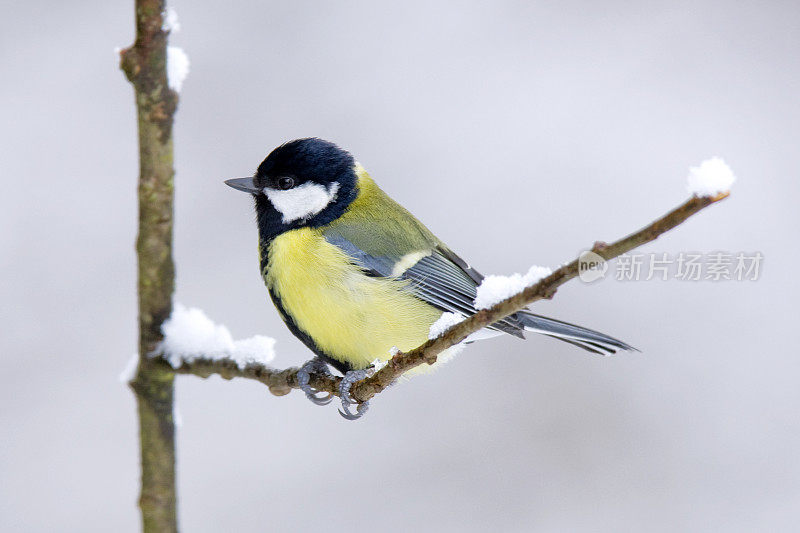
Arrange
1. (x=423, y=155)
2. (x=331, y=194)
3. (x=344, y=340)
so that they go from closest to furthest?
(x=344, y=340) < (x=331, y=194) < (x=423, y=155)

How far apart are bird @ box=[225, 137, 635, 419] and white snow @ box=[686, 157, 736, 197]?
3.77ft

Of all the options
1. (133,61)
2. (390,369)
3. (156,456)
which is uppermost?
(133,61)

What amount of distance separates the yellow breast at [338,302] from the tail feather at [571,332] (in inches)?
11.3

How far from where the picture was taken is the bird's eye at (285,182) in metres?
2.14

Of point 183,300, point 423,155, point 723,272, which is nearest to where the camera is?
point 723,272

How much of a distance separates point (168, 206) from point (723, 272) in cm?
128

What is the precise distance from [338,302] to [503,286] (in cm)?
97

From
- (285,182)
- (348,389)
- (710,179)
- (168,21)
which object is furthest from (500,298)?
(285,182)

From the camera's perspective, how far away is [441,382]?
3.54 metres

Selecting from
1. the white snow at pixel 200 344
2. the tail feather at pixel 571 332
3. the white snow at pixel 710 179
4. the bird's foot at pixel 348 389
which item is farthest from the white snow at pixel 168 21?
the tail feather at pixel 571 332

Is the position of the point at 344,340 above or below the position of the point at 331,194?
below

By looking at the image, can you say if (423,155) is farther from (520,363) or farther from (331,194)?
(331,194)

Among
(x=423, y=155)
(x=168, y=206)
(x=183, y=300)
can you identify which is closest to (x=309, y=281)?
(x=168, y=206)

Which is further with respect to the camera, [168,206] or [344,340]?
[344,340]
